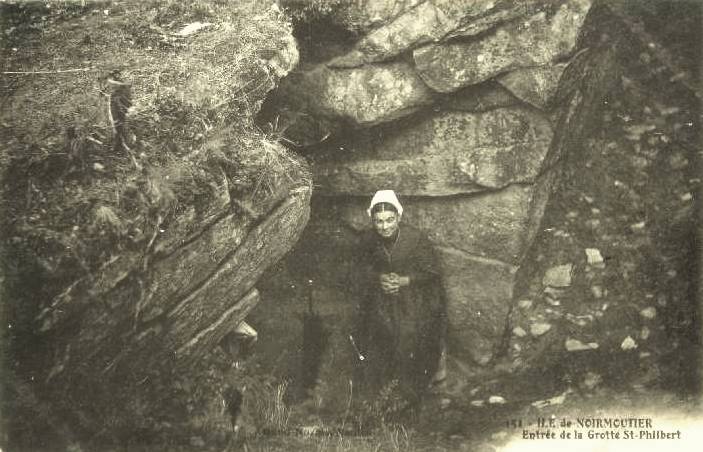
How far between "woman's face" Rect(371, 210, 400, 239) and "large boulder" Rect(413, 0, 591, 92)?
4.38ft

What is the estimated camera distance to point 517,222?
5.97m

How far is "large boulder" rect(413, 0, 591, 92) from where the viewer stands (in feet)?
18.1

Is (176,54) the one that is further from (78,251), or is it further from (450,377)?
(450,377)

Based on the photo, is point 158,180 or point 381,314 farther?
point 381,314

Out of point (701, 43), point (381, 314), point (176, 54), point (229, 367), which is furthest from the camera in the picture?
point (701, 43)

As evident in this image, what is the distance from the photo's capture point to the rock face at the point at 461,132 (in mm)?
5520

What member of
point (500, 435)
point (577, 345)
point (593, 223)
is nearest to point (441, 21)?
point (593, 223)

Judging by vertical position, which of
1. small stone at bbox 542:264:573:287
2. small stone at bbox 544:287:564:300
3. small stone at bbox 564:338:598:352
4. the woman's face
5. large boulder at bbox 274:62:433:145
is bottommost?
small stone at bbox 564:338:598:352

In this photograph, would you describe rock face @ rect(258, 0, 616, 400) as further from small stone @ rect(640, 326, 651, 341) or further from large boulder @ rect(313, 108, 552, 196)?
small stone @ rect(640, 326, 651, 341)

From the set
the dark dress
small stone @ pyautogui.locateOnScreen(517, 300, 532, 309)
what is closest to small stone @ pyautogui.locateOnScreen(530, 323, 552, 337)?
small stone @ pyautogui.locateOnScreen(517, 300, 532, 309)

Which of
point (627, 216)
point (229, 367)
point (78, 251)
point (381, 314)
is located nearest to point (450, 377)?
point (381, 314)

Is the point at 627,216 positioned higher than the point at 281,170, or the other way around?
the point at 281,170

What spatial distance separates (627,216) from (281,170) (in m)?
3.98

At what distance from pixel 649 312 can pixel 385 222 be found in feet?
9.39
